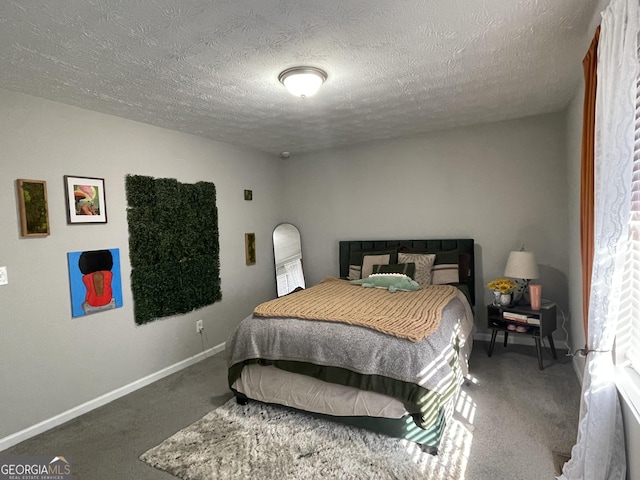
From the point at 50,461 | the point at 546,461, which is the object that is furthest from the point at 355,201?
the point at 50,461

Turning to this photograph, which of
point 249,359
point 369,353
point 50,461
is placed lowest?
point 50,461

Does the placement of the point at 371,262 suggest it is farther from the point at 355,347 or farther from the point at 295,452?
the point at 295,452

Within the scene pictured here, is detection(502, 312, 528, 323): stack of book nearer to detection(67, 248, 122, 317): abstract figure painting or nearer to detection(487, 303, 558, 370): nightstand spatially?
Result: detection(487, 303, 558, 370): nightstand

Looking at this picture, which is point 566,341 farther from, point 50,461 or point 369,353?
point 50,461

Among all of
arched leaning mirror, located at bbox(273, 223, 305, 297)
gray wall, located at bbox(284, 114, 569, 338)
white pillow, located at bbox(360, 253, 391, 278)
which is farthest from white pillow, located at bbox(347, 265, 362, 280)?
arched leaning mirror, located at bbox(273, 223, 305, 297)

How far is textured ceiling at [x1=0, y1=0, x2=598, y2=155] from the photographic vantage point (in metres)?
1.61

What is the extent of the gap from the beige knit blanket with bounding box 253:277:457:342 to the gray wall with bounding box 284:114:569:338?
1001 millimetres

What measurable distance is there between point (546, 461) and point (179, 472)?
2070 mm

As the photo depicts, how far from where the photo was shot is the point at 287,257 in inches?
191

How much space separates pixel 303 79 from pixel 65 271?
2.30m

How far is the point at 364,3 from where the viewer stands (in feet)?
5.17

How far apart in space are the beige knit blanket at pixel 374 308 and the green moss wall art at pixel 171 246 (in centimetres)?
112

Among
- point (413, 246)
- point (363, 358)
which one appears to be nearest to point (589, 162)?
point (363, 358)

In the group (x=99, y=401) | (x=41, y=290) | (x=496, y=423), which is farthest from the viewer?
(x=99, y=401)
